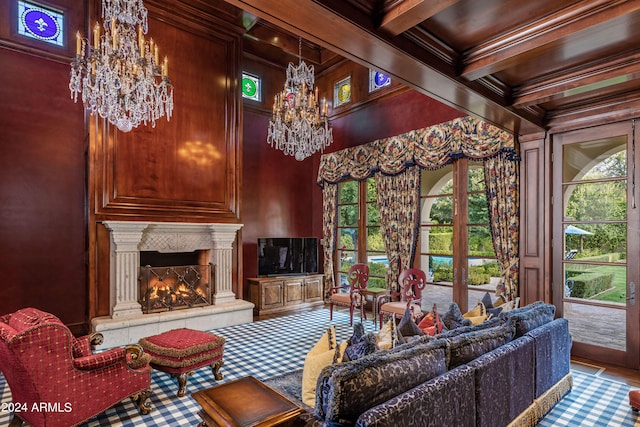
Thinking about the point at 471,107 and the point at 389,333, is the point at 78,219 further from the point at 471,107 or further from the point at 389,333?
the point at 471,107

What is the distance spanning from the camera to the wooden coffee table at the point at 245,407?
1.68m

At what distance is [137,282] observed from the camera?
5.32 metres

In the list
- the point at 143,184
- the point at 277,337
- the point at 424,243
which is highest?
the point at 143,184

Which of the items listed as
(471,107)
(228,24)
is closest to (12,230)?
(228,24)

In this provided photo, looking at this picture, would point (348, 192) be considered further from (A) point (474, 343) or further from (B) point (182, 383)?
(A) point (474, 343)

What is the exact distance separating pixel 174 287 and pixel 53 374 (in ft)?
10.8

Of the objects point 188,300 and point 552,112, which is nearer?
point 552,112

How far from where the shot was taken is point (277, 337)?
5.26 m

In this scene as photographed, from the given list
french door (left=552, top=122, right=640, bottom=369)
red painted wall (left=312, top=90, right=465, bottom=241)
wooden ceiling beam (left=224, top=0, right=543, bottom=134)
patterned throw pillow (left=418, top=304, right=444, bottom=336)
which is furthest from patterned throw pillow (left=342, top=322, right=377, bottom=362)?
red painted wall (left=312, top=90, right=465, bottom=241)

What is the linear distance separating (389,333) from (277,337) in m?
3.23

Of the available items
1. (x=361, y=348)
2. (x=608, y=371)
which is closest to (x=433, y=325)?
(x=361, y=348)

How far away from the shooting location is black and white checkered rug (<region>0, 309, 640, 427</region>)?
2963 mm

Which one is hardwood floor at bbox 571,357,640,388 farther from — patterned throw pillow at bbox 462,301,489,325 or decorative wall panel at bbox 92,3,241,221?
decorative wall panel at bbox 92,3,241,221

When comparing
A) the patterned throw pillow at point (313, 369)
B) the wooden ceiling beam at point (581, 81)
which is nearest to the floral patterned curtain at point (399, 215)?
the wooden ceiling beam at point (581, 81)
